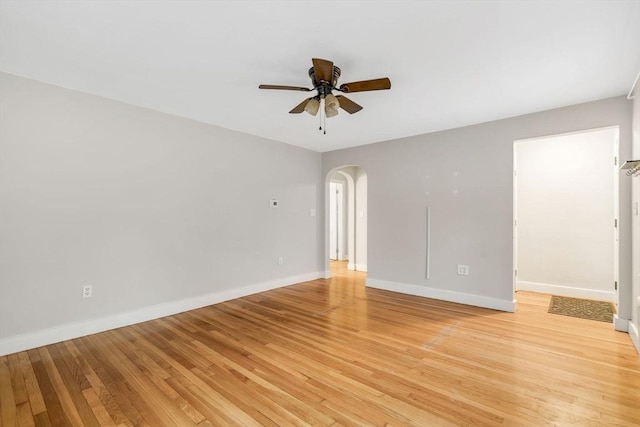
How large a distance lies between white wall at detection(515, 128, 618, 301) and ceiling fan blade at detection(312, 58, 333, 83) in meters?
3.70

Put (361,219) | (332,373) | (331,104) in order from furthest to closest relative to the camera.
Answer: (361,219) < (331,104) < (332,373)

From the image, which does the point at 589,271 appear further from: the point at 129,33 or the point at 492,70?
the point at 129,33

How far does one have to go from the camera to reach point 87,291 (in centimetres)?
304

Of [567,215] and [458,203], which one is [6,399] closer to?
[458,203]

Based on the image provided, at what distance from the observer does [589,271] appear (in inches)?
172

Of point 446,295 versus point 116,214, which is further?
point 446,295

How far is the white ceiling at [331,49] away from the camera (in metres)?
1.83

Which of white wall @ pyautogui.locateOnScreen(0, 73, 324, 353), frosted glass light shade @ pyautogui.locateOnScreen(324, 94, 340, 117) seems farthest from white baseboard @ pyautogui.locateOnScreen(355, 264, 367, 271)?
frosted glass light shade @ pyautogui.locateOnScreen(324, 94, 340, 117)

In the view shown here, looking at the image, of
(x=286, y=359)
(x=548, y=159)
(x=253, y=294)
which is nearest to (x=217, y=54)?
(x=286, y=359)

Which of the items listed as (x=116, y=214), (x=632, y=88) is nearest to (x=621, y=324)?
(x=632, y=88)

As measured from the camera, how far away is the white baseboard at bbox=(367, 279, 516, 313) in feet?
12.5

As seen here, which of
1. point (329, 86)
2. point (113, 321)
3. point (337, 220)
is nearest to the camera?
point (329, 86)

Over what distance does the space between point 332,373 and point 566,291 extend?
14.3ft

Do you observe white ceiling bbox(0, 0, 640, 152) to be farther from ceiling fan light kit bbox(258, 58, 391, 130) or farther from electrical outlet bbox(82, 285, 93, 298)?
electrical outlet bbox(82, 285, 93, 298)
